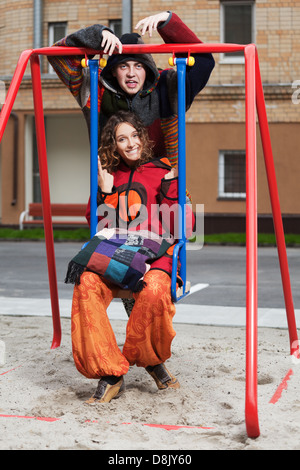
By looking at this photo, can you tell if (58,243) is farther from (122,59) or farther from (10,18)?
(122,59)

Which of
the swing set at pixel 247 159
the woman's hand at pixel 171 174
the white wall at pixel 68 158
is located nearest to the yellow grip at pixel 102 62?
the swing set at pixel 247 159

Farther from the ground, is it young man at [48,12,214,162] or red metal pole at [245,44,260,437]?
young man at [48,12,214,162]

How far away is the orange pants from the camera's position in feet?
10.4

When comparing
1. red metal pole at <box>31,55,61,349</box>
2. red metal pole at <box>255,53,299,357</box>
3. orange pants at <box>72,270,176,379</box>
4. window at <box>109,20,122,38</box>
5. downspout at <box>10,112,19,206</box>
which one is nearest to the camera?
orange pants at <box>72,270,176,379</box>

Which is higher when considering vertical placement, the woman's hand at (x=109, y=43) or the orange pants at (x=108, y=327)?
the woman's hand at (x=109, y=43)

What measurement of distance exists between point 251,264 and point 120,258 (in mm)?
630

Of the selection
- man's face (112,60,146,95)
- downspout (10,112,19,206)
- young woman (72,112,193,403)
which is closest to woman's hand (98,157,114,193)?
young woman (72,112,193,403)

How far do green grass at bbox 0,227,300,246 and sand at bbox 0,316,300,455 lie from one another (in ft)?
32.6

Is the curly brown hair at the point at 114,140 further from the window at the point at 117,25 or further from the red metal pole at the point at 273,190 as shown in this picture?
the window at the point at 117,25

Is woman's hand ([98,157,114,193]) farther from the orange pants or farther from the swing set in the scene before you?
the orange pants

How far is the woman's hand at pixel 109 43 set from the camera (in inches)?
131

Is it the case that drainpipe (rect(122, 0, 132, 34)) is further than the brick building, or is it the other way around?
drainpipe (rect(122, 0, 132, 34))

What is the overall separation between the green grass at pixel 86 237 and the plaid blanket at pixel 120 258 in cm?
1136

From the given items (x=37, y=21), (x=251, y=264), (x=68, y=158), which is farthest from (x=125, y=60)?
(x=68, y=158)
